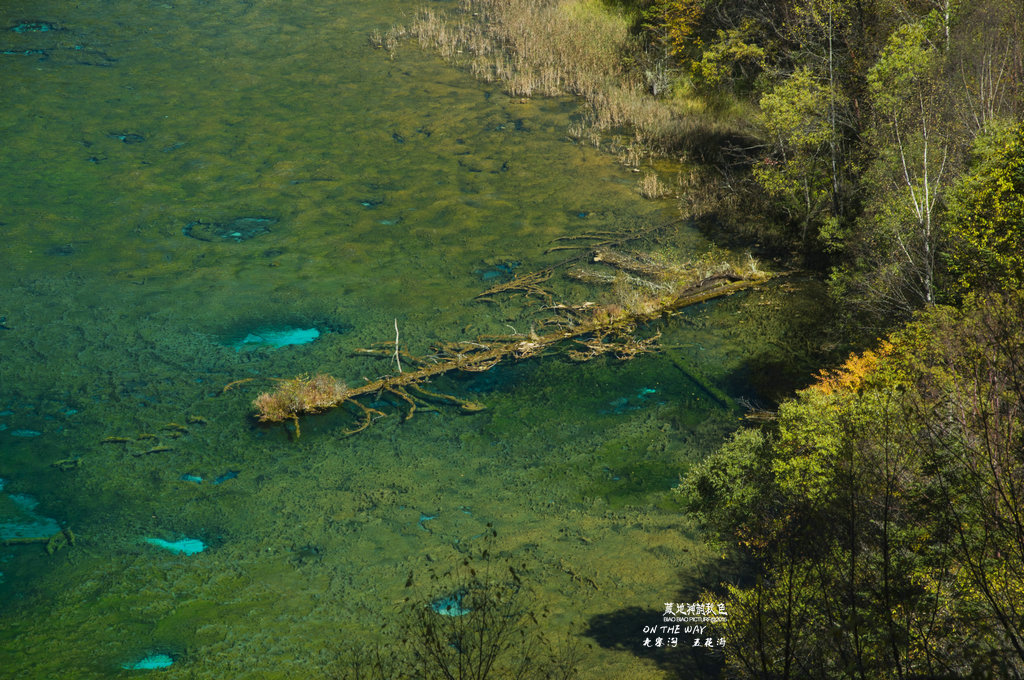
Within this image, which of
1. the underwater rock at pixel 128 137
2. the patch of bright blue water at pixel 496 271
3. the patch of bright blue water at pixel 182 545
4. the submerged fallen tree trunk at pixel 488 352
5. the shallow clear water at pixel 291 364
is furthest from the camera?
the underwater rock at pixel 128 137

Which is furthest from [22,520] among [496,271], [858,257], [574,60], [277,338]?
[574,60]

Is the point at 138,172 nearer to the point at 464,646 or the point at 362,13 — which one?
the point at 362,13

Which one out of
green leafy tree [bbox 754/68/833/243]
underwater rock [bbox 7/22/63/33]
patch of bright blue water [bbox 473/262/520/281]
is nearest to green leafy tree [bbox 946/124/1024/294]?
green leafy tree [bbox 754/68/833/243]

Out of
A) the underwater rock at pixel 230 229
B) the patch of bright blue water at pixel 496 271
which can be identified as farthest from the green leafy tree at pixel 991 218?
the underwater rock at pixel 230 229

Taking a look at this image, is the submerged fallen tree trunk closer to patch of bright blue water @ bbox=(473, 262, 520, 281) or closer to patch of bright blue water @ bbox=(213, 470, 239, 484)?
patch of bright blue water @ bbox=(213, 470, 239, 484)

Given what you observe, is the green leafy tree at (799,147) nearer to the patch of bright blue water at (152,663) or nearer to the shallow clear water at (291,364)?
the shallow clear water at (291,364)

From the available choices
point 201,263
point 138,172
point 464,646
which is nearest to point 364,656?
point 464,646

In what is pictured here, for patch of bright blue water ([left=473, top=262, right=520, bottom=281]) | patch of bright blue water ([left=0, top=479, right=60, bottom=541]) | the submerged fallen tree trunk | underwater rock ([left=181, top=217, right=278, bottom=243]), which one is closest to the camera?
patch of bright blue water ([left=0, top=479, right=60, bottom=541])
